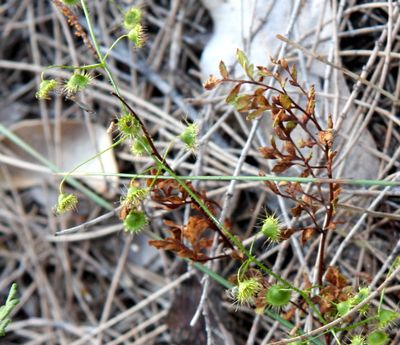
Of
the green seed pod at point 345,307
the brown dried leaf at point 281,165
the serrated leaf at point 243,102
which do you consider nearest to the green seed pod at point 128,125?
the serrated leaf at point 243,102

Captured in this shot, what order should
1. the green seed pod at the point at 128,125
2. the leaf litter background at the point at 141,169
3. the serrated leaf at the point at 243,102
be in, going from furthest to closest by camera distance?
1. the leaf litter background at the point at 141,169
2. the serrated leaf at the point at 243,102
3. the green seed pod at the point at 128,125

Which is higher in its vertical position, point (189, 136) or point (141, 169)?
point (189, 136)

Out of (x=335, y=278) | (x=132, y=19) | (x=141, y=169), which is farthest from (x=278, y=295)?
(x=141, y=169)

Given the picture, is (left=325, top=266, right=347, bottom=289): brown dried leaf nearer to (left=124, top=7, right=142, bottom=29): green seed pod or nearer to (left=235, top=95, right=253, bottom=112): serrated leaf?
(left=235, top=95, right=253, bottom=112): serrated leaf

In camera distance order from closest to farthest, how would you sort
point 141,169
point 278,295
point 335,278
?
point 278,295
point 335,278
point 141,169

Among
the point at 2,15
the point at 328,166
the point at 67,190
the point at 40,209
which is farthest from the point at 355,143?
the point at 2,15

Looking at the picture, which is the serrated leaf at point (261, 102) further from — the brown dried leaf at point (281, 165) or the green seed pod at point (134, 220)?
the green seed pod at point (134, 220)

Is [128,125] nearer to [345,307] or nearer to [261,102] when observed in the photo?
[261,102]

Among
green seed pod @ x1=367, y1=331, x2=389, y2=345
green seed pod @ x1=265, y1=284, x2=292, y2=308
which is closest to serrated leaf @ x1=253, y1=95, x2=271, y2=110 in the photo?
green seed pod @ x1=265, y1=284, x2=292, y2=308
